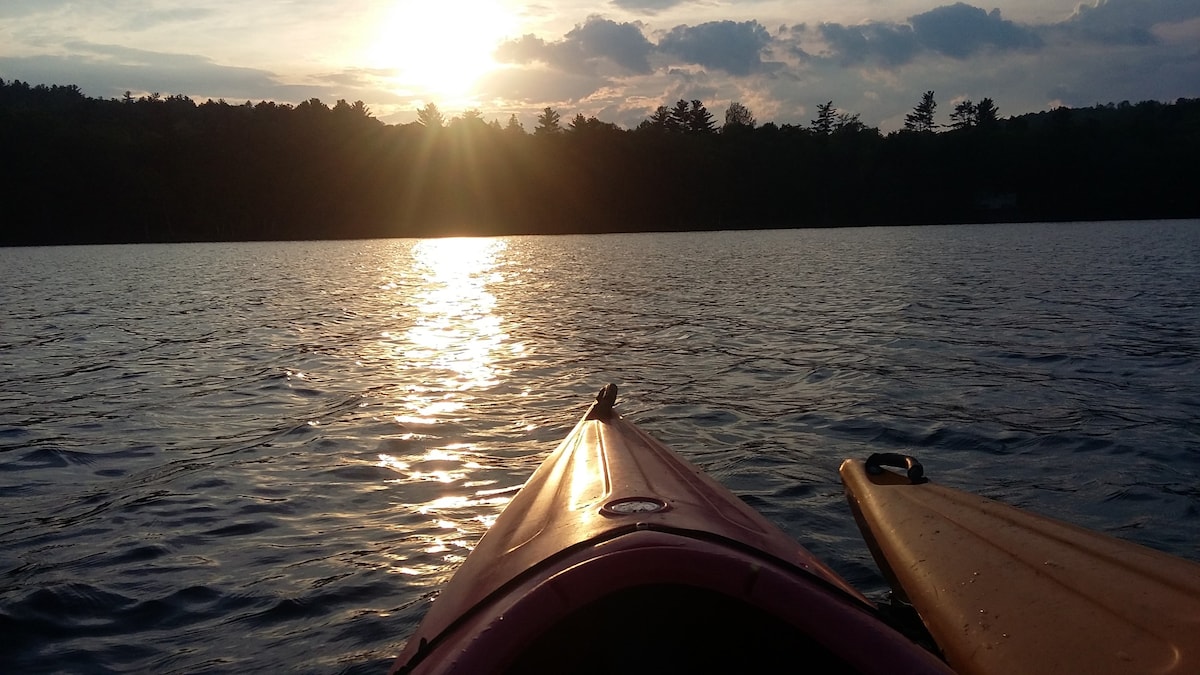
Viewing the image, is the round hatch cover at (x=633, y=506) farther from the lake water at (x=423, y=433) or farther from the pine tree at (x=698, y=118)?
the pine tree at (x=698, y=118)

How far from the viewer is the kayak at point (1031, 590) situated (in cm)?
365

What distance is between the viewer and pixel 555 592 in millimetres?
2943

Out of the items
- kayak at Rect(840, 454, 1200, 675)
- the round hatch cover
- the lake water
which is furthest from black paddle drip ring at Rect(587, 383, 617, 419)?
the round hatch cover

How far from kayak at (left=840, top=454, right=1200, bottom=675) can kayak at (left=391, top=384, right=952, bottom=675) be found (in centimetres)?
90

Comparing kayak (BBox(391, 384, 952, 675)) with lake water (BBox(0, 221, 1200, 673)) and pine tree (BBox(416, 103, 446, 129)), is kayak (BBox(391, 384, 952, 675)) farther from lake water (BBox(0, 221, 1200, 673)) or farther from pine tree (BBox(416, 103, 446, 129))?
pine tree (BBox(416, 103, 446, 129))

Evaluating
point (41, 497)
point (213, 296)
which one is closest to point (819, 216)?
point (213, 296)

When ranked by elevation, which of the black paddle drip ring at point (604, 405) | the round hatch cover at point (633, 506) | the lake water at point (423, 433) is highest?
the round hatch cover at point (633, 506)

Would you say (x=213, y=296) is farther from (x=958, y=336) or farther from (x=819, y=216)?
(x=819, y=216)

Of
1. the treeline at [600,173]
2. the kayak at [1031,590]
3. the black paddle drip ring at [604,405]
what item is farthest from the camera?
the treeline at [600,173]

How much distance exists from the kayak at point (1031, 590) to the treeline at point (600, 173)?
113558 mm

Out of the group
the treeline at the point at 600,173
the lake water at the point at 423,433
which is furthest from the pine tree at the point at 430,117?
the lake water at the point at 423,433

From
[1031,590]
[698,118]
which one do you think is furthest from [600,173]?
[1031,590]

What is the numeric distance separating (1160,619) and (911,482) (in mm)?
2229

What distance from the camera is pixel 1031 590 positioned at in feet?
13.9
